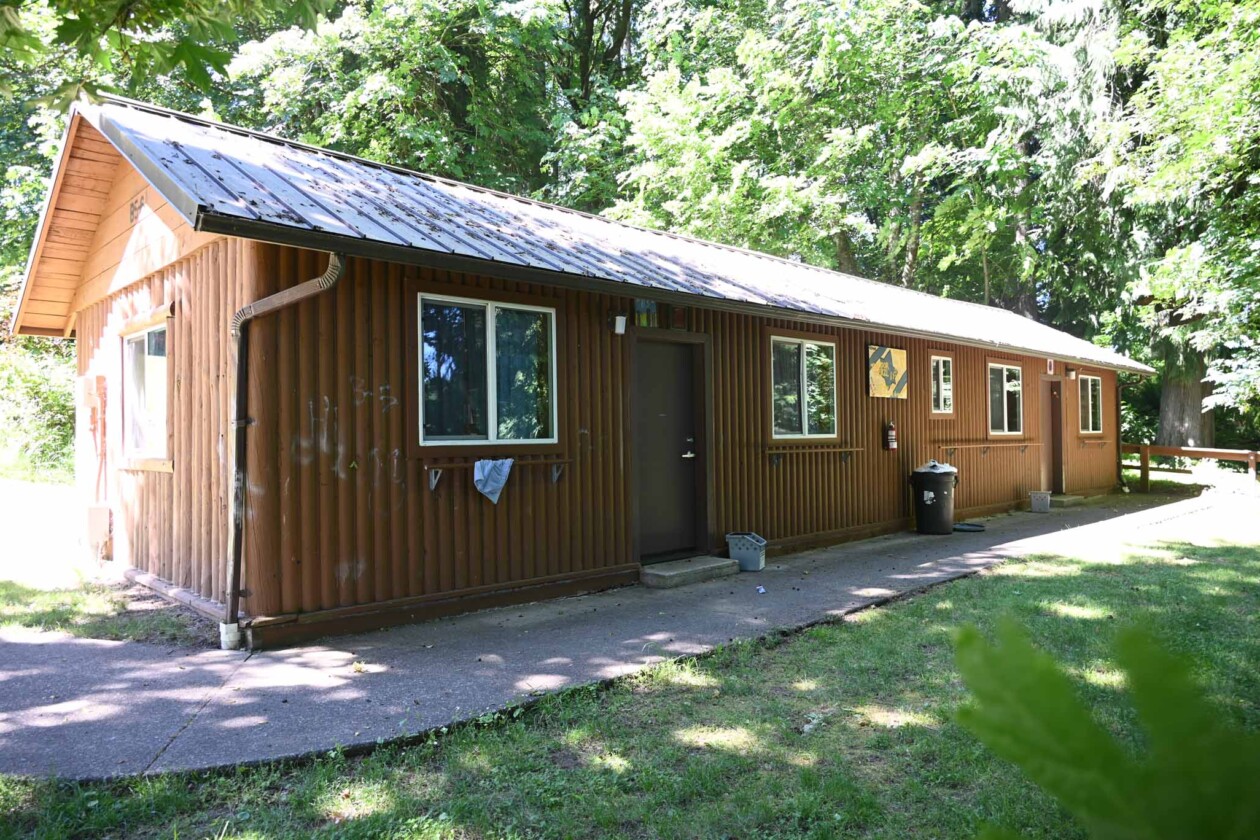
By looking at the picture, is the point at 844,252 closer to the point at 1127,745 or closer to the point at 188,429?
the point at 188,429

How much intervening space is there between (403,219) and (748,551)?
4.78m

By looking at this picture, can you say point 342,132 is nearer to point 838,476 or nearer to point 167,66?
point 838,476

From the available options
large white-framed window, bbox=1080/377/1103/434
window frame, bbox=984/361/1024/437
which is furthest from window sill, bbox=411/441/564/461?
large white-framed window, bbox=1080/377/1103/434

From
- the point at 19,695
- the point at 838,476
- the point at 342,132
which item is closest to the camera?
the point at 19,695

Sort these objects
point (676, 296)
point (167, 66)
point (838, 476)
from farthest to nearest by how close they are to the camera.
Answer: point (838, 476), point (676, 296), point (167, 66)

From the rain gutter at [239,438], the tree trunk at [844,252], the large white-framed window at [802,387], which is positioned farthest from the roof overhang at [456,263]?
the tree trunk at [844,252]

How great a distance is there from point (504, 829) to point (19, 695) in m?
3.33

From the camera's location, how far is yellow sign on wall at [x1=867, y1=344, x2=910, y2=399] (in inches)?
440

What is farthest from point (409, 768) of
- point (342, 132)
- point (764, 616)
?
point (342, 132)

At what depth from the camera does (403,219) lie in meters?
6.52

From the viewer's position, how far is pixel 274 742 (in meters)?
3.97

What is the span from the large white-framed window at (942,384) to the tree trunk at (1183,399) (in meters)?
10.5

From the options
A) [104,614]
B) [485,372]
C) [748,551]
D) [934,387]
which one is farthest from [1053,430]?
[104,614]

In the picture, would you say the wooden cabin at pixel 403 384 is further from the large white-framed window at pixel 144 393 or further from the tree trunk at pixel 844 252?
the tree trunk at pixel 844 252
